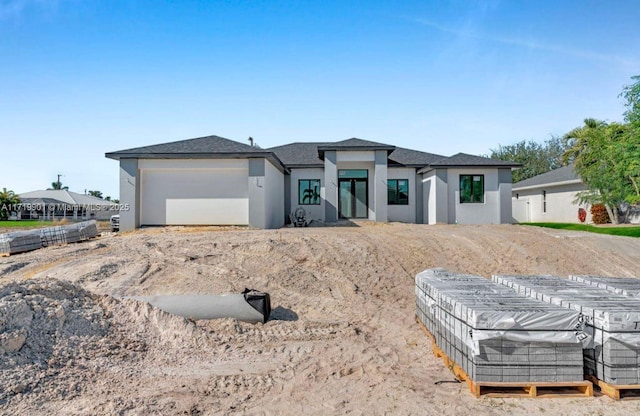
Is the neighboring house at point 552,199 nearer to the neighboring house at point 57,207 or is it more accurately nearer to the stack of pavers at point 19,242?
the stack of pavers at point 19,242

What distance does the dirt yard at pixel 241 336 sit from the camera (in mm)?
4336

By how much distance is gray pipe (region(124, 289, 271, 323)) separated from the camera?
6863mm

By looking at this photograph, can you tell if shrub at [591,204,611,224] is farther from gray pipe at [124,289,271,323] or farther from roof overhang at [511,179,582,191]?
gray pipe at [124,289,271,323]

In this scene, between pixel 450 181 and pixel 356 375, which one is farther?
pixel 450 181

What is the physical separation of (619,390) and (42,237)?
1527cm

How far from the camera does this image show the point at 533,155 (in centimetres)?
4947

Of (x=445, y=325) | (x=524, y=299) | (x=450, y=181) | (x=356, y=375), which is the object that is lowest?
(x=356, y=375)

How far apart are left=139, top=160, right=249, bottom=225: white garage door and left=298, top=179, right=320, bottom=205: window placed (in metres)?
5.31

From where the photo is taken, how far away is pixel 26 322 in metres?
5.37

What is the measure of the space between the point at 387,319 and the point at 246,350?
3.05m

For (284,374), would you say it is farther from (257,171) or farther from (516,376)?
(257,171)

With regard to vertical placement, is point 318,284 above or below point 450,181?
below

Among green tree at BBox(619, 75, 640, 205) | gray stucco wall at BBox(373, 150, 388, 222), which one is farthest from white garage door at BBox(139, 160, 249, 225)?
green tree at BBox(619, 75, 640, 205)

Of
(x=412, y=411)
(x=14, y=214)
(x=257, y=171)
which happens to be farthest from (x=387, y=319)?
(x=14, y=214)
